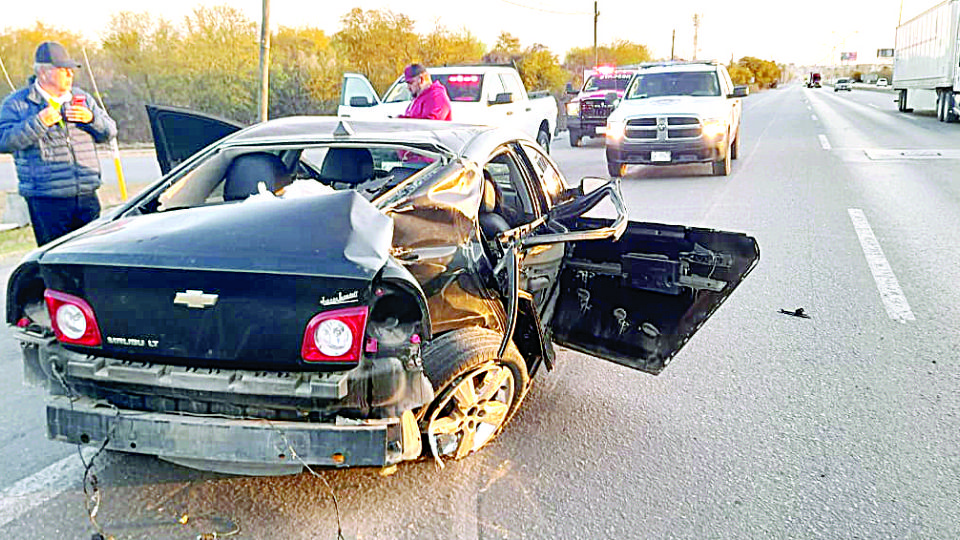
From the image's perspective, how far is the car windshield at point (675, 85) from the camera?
45.8 feet

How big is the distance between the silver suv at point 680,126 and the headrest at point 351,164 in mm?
9568

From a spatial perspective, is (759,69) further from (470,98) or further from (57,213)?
(57,213)

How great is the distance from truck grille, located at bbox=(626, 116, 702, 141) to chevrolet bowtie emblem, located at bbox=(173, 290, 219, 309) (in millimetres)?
11339

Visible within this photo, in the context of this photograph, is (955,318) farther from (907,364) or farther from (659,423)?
(659,423)

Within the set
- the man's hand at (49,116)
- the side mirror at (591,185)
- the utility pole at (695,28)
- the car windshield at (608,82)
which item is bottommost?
the side mirror at (591,185)

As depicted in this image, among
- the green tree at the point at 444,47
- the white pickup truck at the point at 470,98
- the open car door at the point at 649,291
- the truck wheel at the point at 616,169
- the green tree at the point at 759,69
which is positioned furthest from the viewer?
the green tree at the point at 759,69

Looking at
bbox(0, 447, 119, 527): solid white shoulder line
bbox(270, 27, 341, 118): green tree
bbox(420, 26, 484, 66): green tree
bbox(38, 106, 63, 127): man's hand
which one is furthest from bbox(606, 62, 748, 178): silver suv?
bbox(420, 26, 484, 66): green tree

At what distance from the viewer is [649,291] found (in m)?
4.11

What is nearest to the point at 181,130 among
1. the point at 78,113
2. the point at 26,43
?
the point at 78,113

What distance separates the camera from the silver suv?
41.9 feet

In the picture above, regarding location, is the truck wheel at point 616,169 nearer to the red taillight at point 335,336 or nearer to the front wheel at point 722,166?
the front wheel at point 722,166

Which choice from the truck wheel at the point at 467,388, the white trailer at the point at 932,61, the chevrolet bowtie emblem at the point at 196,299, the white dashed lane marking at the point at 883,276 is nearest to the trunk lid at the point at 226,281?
the chevrolet bowtie emblem at the point at 196,299

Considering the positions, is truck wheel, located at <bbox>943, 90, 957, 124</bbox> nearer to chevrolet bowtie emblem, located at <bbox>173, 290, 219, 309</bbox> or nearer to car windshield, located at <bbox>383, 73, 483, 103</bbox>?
car windshield, located at <bbox>383, 73, 483, 103</bbox>

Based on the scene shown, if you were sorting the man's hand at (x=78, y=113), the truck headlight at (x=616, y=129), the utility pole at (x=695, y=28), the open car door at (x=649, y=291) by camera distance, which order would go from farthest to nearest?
the utility pole at (x=695, y=28), the truck headlight at (x=616, y=129), the man's hand at (x=78, y=113), the open car door at (x=649, y=291)
